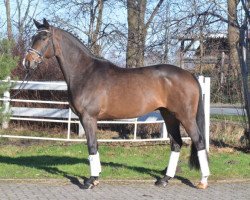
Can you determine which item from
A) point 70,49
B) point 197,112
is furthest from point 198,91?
point 70,49

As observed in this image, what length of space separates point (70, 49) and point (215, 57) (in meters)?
8.26

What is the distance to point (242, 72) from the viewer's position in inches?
509

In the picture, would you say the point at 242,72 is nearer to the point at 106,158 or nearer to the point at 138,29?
the point at 106,158

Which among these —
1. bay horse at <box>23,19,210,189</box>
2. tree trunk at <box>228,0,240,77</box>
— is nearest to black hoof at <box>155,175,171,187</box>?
bay horse at <box>23,19,210,189</box>

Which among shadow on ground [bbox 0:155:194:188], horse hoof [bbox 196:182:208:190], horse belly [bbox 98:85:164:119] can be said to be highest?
horse belly [bbox 98:85:164:119]

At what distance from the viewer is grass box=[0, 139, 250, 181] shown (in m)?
10.1

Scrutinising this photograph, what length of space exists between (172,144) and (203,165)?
2.56ft

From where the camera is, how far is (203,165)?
920 centimetres

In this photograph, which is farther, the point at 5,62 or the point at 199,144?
the point at 5,62

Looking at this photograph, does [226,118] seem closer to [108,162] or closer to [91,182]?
[108,162]

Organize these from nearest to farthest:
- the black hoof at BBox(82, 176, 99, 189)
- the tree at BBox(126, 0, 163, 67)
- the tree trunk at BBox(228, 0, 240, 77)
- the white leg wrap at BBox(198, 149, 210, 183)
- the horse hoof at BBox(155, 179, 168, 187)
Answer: the black hoof at BBox(82, 176, 99, 189) < the white leg wrap at BBox(198, 149, 210, 183) < the horse hoof at BBox(155, 179, 168, 187) < the tree trunk at BBox(228, 0, 240, 77) < the tree at BBox(126, 0, 163, 67)

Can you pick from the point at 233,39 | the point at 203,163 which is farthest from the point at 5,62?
the point at 233,39

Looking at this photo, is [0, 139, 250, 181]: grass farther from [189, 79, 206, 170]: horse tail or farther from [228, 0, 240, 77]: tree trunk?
[228, 0, 240, 77]: tree trunk

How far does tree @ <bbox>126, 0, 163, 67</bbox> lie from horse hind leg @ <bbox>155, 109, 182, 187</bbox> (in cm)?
736
